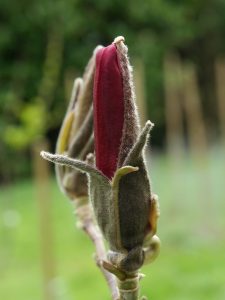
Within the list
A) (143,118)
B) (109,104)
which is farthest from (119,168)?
(143,118)

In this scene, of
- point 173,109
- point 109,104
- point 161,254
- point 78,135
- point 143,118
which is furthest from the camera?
point 173,109

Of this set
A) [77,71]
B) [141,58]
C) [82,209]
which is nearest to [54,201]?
[77,71]

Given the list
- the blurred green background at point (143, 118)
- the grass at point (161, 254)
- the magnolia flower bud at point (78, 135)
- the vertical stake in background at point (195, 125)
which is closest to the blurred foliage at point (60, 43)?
the blurred green background at point (143, 118)

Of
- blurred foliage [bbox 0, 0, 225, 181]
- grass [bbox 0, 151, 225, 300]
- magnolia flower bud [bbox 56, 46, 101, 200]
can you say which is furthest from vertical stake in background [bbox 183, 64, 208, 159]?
magnolia flower bud [bbox 56, 46, 101, 200]

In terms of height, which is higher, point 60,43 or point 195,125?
point 60,43

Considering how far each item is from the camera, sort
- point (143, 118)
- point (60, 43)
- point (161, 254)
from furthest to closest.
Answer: point (60, 43)
point (143, 118)
point (161, 254)

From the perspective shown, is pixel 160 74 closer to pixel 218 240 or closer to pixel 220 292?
pixel 218 240

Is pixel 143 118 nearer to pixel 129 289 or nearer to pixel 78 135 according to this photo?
pixel 78 135
